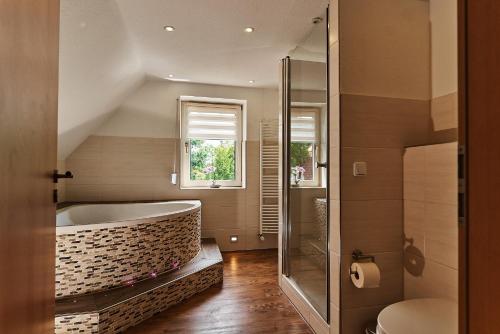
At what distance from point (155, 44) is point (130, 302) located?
7.17 ft

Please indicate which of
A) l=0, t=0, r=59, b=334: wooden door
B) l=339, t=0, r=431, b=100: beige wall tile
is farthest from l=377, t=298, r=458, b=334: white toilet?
l=0, t=0, r=59, b=334: wooden door

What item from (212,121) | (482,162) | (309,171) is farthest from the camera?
(212,121)

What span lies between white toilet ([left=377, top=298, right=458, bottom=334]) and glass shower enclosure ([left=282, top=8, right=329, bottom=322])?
0.53m

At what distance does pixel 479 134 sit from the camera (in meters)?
0.48

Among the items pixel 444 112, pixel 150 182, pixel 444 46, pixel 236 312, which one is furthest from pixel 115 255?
pixel 444 46

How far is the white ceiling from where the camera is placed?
1964 millimetres

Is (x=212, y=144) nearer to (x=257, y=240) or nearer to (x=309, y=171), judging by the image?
(x=257, y=240)

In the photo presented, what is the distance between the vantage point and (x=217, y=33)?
7.67ft

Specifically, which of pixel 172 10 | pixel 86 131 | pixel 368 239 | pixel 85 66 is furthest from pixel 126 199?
pixel 368 239

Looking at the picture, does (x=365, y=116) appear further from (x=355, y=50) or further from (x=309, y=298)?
(x=309, y=298)

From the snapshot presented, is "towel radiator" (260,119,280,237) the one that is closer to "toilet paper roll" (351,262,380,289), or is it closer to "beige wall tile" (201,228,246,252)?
"beige wall tile" (201,228,246,252)

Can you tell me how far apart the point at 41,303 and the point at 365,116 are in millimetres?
1734

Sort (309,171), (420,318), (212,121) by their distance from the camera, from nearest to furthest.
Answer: (420,318) → (309,171) → (212,121)

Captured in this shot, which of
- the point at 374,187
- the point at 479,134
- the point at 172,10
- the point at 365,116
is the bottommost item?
the point at 374,187
